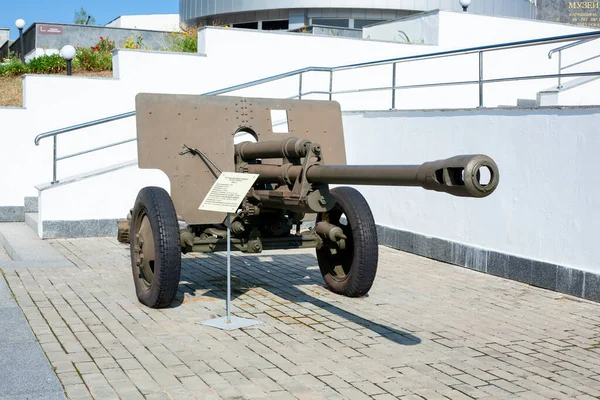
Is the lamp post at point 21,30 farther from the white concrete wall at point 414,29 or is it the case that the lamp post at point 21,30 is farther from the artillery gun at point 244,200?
the artillery gun at point 244,200

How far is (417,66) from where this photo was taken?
14.5 meters

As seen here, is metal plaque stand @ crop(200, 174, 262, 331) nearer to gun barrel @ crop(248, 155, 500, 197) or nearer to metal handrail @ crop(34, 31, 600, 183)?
gun barrel @ crop(248, 155, 500, 197)

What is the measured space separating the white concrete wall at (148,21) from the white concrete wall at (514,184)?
24.4 meters

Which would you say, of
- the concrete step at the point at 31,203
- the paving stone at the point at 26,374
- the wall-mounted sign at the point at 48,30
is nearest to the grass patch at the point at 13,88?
the wall-mounted sign at the point at 48,30

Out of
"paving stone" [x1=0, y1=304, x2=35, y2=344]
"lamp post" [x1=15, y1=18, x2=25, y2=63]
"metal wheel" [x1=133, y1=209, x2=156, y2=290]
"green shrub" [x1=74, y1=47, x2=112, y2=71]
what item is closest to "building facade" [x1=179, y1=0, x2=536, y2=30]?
"lamp post" [x1=15, y1=18, x2=25, y2=63]

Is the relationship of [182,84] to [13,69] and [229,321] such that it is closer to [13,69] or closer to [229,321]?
[13,69]

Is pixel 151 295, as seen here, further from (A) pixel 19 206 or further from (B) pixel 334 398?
(A) pixel 19 206

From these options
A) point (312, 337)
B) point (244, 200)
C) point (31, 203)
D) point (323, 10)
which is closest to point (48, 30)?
point (31, 203)

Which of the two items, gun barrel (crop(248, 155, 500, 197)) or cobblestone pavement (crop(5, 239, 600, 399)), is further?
cobblestone pavement (crop(5, 239, 600, 399))

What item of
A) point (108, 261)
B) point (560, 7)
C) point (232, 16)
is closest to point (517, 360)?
point (108, 261)

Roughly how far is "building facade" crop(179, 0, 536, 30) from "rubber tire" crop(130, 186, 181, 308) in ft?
58.2

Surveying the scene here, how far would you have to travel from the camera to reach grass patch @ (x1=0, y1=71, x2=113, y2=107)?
589 inches

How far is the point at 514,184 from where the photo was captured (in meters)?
8.80

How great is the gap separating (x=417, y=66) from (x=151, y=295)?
8.49 meters
